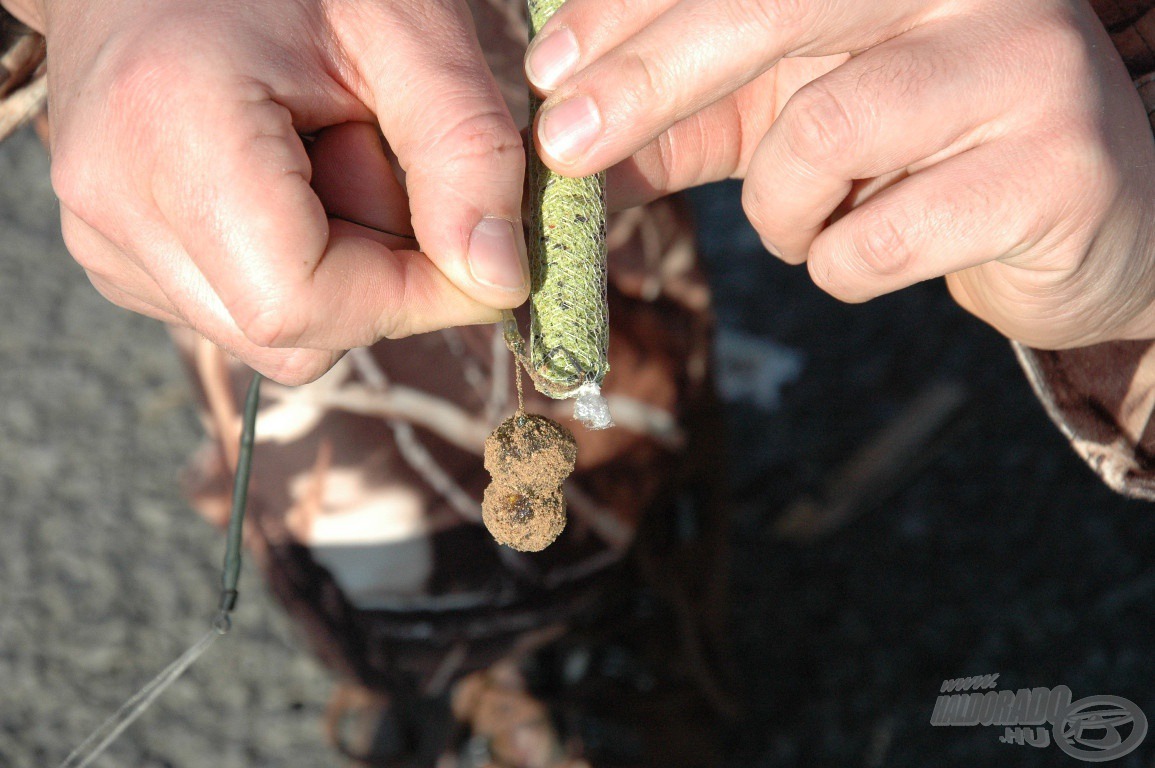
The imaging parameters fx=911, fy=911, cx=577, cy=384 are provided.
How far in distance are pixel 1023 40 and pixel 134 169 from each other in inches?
35.0

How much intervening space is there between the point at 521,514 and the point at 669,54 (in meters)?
0.50

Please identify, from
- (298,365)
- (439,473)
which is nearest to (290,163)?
(298,365)

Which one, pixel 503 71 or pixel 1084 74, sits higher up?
pixel 1084 74

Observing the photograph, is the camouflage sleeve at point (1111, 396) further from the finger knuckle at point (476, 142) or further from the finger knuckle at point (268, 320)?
the finger knuckle at point (268, 320)

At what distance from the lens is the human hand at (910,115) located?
927 mm

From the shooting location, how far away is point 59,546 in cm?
203

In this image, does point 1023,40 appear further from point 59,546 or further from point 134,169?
point 59,546

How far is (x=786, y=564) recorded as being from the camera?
6.96ft

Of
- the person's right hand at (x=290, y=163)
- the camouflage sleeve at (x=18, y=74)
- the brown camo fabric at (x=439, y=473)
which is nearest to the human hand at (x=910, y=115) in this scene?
the person's right hand at (x=290, y=163)

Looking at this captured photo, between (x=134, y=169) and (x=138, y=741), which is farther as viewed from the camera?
(x=138, y=741)

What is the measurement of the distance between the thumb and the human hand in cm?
9

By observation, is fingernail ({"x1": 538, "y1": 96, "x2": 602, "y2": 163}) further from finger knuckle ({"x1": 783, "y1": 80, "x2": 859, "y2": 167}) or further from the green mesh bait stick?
finger knuckle ({"x1": 783, "y1": 80, "x2": 859, "y2": 167})

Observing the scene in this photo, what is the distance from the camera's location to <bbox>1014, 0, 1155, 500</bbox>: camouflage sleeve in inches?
45.1

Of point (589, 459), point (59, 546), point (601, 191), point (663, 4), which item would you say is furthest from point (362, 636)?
point (663, 4)
